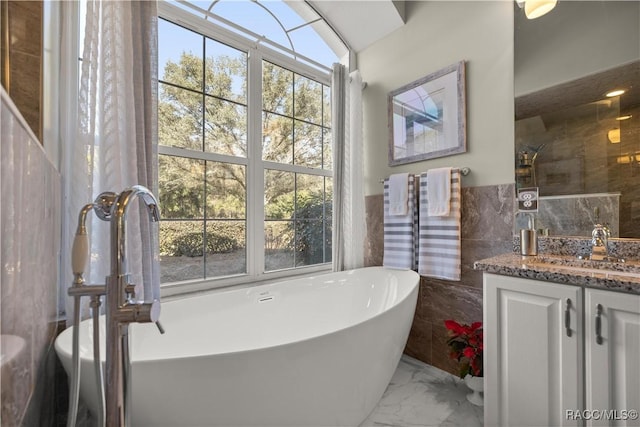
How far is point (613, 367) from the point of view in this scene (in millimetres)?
921

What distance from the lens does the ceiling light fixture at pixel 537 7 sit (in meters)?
1.50

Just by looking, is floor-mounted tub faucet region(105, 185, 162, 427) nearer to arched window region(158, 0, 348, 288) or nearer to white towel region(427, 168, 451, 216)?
arched window region(158, 0, 348, 288)

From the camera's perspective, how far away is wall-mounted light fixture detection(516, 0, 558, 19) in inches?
59.1

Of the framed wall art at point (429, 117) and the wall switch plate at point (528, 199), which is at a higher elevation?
the framed wall art at point (429, 117)

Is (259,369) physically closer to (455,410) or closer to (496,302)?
(496,302)

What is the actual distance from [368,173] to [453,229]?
35.6 inches

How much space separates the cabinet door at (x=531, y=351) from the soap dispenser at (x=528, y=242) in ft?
1.37

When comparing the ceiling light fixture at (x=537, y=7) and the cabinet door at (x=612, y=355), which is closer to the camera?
the cabinet door at (x=612, y=355)

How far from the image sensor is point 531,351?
42.9 inches

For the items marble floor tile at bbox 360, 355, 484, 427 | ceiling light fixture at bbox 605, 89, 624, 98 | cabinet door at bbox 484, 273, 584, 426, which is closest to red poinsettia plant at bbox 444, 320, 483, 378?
marble floor tile at bbox 360, 355, 484, 427

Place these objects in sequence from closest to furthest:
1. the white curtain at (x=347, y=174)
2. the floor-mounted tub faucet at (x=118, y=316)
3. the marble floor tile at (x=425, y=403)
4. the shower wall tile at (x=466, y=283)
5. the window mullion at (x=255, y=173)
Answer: the floor-mounted tub faucet at (x=118, y=316)
the marble floor tile at (x=425, y=403)
the shower wall tile at (x=466, y=283)
the window mullion at (x=255, y=173)
the white curtain at (x=347, y=174)

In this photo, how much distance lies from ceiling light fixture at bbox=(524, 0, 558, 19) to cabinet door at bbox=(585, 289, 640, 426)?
151cm

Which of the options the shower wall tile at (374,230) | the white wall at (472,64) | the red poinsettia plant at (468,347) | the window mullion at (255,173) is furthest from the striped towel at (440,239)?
the window mullion at (255,173)

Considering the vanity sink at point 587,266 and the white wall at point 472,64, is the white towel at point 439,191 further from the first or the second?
the vanity sink at point 587,266
